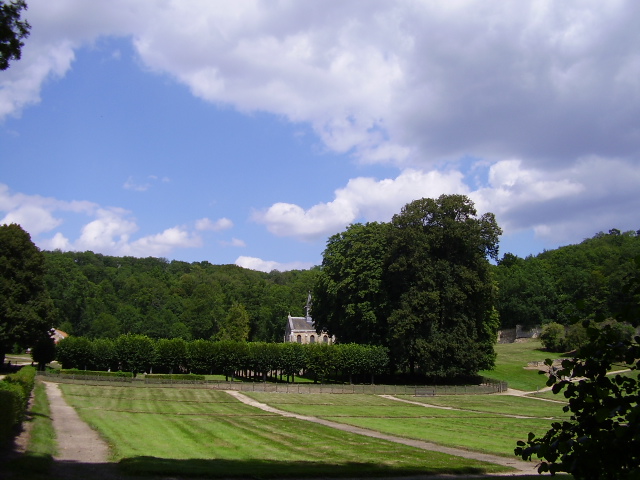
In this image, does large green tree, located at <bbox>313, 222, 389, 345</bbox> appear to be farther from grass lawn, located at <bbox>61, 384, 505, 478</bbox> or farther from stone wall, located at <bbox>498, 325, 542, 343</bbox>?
stone wall, located at <bbox>498, 325, 542, 343</bbox>

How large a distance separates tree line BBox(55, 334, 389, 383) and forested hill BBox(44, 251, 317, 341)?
126 feet

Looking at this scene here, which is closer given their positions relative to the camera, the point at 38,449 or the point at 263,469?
the point at 263,469

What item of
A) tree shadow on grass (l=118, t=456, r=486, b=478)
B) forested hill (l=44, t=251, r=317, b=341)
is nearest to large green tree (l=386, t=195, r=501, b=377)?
tree shadow on grass (l=118, t=456, r=486, b=478)

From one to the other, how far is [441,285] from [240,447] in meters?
39.5

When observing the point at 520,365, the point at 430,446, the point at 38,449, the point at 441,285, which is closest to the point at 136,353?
the point at 441,285

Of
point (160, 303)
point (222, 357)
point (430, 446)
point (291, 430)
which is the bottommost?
point (291, 430)

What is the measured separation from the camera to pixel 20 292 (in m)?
53.2

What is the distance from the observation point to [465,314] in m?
56.8

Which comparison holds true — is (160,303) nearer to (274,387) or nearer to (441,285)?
(274,387)

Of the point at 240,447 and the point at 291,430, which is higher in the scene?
the point at 240,447

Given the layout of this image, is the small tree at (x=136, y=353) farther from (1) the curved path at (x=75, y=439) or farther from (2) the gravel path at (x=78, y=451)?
(2) the gravel path at (x=78, y=451)

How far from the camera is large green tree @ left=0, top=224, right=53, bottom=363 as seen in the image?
171 ft

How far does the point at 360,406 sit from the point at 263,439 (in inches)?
790

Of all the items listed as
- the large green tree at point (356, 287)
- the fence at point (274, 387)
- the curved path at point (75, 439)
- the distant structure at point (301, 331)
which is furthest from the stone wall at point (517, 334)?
the curved path at point (75, 439)
